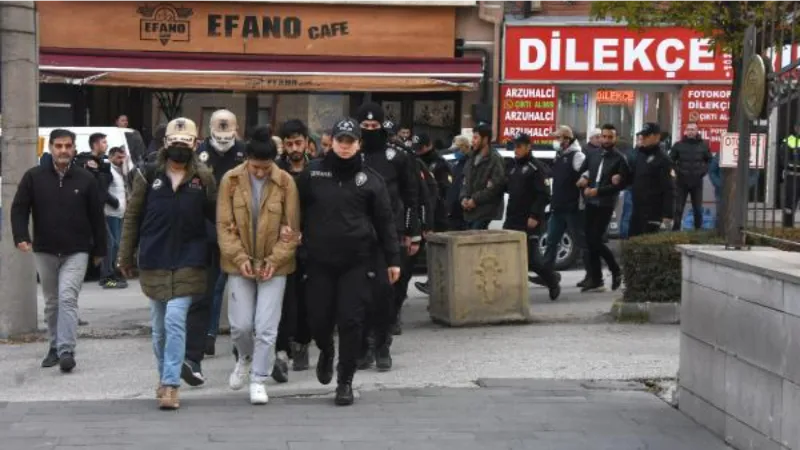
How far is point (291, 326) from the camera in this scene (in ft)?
29.5

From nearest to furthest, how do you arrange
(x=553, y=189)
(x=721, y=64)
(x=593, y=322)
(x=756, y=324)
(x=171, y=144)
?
(x=756, y=324), (x=171, y=144), (x=593, y=322), (x=553, y=189), (x=721, y=64)

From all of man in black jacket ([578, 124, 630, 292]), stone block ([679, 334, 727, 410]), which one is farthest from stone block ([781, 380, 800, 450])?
man in black jacket ([578, 124, 630, 292])

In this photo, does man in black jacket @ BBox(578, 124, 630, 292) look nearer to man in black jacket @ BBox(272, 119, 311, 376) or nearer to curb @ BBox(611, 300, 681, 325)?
curb @ BBox(611, 300, 681, 325)

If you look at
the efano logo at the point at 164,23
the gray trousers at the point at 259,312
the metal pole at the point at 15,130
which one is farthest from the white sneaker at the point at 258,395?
the efano logo at the point at 164,23

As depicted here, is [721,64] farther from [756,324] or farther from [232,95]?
[756,324]

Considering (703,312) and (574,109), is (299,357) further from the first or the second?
(574,109)

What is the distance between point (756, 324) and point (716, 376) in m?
0.74

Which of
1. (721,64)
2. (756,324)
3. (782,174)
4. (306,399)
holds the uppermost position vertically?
(721,64)

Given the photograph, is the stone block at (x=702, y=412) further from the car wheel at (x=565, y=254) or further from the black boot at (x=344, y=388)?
the car wheel at (x=565, y=254)

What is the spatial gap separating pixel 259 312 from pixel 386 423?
1.17 metres

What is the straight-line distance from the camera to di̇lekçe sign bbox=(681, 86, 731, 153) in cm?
2369

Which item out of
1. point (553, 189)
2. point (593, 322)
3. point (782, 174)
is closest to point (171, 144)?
point (782, 174)

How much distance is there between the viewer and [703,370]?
763 cm

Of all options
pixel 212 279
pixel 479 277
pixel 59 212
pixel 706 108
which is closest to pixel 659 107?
pixel 706 108
